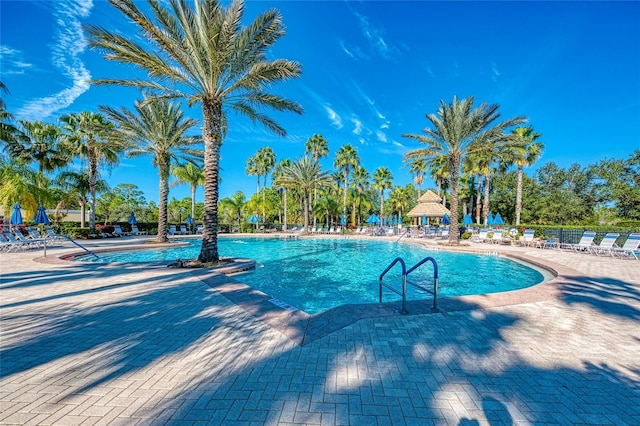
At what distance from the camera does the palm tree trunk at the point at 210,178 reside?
10000 millimetres

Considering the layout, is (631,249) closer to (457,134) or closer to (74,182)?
(457,134)

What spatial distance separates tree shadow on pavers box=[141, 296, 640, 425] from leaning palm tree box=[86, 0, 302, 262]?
766cm

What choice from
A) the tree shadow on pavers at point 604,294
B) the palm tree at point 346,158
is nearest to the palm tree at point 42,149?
the palm tree at point 346,158

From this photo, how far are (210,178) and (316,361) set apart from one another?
27.9 feet

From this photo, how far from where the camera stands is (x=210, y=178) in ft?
33.1

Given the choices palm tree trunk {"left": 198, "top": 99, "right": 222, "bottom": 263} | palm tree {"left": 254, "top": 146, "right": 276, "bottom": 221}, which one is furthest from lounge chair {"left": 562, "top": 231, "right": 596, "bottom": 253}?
palm tree {"left": 254, "top": 146, "right": 276, "bottom": 221}

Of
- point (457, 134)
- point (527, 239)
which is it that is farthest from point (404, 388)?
point (527, 239)

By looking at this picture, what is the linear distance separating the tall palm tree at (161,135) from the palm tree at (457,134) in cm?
1513

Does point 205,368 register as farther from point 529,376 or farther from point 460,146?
point 460,146

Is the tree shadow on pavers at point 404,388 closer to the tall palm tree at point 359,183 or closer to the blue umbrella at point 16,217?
the blue umbrella at point 16,217

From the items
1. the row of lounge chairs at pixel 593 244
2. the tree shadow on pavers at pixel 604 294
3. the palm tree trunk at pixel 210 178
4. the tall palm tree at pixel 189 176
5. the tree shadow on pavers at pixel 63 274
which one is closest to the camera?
the tree shadow on pavers at pixel 604 294

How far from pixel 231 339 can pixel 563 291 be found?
740cm

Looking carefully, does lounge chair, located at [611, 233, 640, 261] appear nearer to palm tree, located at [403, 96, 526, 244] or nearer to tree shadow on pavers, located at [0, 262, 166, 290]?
palm tree, located at [403, 96, 526, 244]

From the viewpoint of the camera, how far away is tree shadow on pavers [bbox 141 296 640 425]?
7.68 ft
